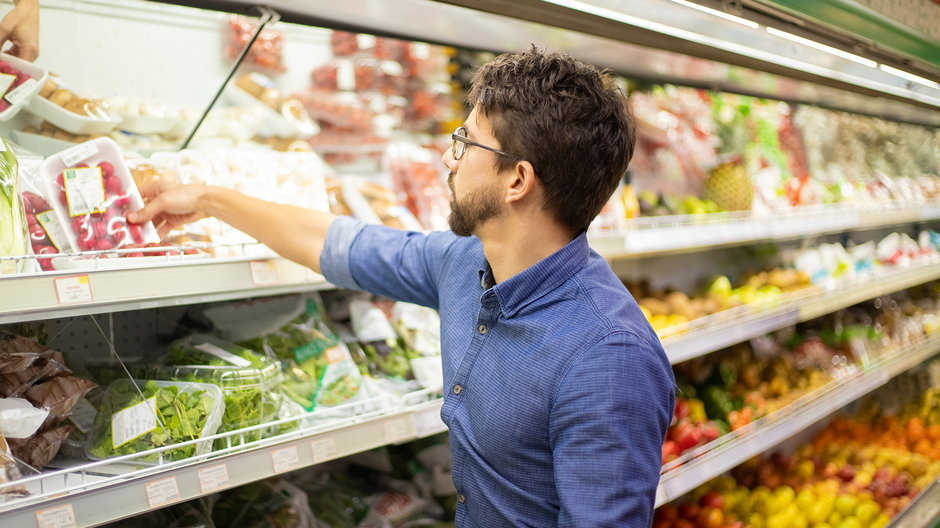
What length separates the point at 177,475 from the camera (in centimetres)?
→ 126

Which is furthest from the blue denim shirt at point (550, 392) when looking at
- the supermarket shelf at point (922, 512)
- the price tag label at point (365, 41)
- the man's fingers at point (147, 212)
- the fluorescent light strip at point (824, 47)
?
the supermarket shelf at point (922, 512)

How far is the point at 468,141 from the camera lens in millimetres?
1337

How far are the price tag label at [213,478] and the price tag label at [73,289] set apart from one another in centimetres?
36

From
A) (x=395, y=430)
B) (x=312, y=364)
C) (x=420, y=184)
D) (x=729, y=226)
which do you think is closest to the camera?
(x=395, y=430)

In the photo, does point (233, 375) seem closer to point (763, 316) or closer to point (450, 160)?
point (450, 160)

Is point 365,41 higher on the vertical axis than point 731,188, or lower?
higher

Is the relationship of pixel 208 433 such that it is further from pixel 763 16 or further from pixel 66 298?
pixel 763 16

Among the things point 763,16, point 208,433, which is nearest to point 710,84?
point 763,16

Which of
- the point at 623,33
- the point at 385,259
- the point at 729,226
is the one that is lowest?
the point at 729,226

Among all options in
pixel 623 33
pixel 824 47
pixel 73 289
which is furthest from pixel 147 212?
pixel 824 47

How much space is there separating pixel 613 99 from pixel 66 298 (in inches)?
37.5

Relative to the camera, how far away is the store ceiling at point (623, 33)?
1676 millimetres

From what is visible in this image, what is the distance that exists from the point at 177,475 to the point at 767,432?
6.95ft

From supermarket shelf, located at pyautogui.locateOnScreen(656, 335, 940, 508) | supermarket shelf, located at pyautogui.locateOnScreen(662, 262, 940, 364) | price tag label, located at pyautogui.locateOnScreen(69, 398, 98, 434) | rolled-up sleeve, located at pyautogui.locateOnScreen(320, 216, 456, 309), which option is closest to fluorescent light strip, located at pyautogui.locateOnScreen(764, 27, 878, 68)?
supermarket shelf, located at pyautogui.locateOnScreen(662, 262, 940, 364)
